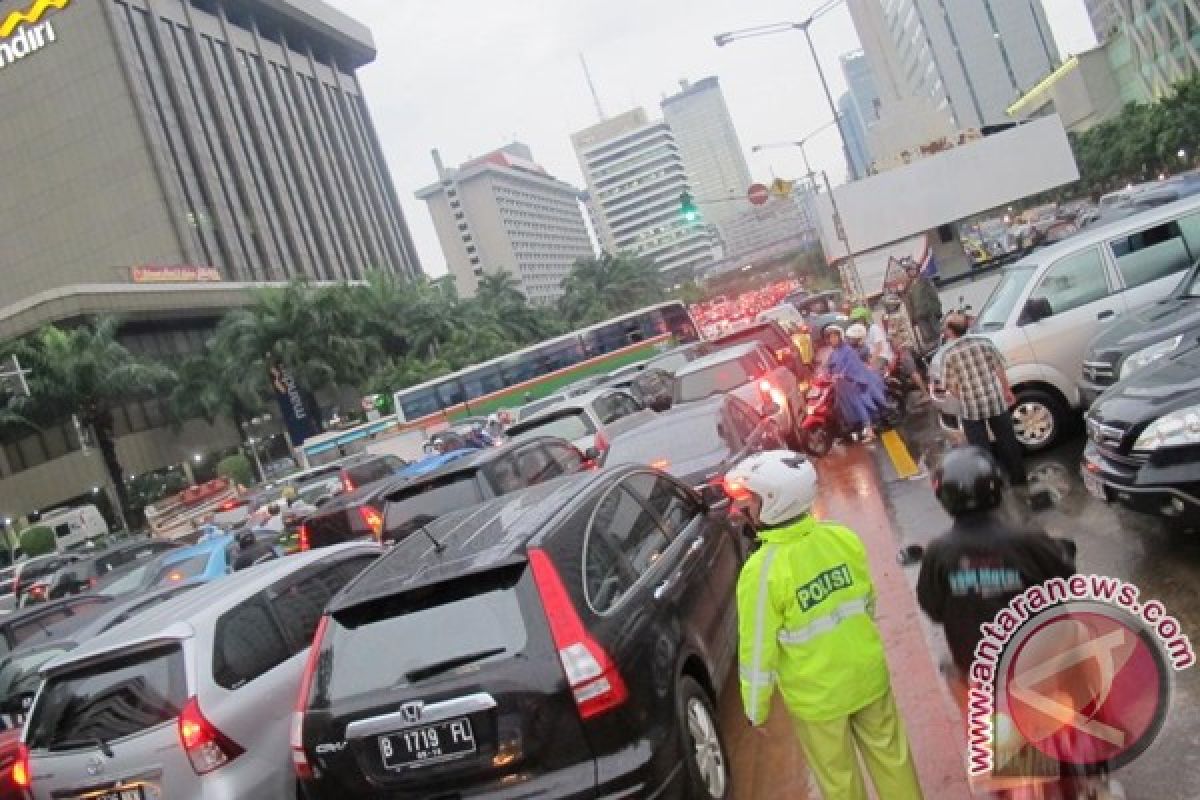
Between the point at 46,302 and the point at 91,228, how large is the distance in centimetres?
2028

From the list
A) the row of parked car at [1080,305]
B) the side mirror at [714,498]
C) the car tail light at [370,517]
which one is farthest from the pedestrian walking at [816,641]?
the car tail light at [370,517]

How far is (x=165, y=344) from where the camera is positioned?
61.3 m

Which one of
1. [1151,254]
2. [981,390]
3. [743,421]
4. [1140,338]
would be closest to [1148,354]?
[1140,338]

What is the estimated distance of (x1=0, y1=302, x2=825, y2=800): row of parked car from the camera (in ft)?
12.7

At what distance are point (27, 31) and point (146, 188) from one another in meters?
15.1

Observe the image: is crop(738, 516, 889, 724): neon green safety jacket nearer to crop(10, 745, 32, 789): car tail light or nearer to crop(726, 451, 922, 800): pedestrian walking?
crop(726, 451, 922, 800): pedestrian walking

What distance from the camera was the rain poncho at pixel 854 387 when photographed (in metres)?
13.0

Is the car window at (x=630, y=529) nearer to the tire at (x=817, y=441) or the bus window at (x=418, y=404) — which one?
the tire at (x=817, y=441)

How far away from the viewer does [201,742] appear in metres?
4.84

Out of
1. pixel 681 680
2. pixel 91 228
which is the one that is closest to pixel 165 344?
pixel 91 228

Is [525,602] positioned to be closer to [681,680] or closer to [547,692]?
[547,692]

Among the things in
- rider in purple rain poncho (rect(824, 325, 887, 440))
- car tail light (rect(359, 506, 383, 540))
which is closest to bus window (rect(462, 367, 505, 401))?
car tail light (rect(359, 506, 383, 540))

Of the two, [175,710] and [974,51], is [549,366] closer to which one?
[175,710]

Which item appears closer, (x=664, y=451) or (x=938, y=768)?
(x=938, y=768)
